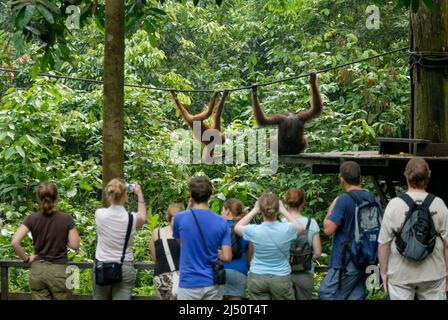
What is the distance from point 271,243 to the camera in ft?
17.2

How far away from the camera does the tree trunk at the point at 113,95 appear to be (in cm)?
581

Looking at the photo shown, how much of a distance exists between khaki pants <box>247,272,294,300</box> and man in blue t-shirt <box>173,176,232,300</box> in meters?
0.34

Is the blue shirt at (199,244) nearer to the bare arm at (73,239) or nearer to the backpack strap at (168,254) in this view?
the backpack strap at (168,254)

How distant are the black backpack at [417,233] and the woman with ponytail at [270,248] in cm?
74

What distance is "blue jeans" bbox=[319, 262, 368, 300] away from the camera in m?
5.37

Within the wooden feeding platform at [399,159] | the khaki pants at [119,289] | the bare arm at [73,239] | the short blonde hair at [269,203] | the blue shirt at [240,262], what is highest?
the wooden feeding platform at [399,159]

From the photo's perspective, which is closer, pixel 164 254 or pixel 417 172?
pixel 417 172

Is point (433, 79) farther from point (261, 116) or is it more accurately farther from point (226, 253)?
point (261, 116)

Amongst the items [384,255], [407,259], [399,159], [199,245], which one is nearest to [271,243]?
[199,245]

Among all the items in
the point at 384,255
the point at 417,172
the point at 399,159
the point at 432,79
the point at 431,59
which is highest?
the point at 431,59

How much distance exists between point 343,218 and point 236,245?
0.80m

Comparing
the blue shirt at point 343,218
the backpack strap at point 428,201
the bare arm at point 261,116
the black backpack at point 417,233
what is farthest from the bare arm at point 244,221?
the bare arm at point 261,116

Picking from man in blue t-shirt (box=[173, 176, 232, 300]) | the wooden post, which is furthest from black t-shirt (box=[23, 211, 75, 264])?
the wooden post
